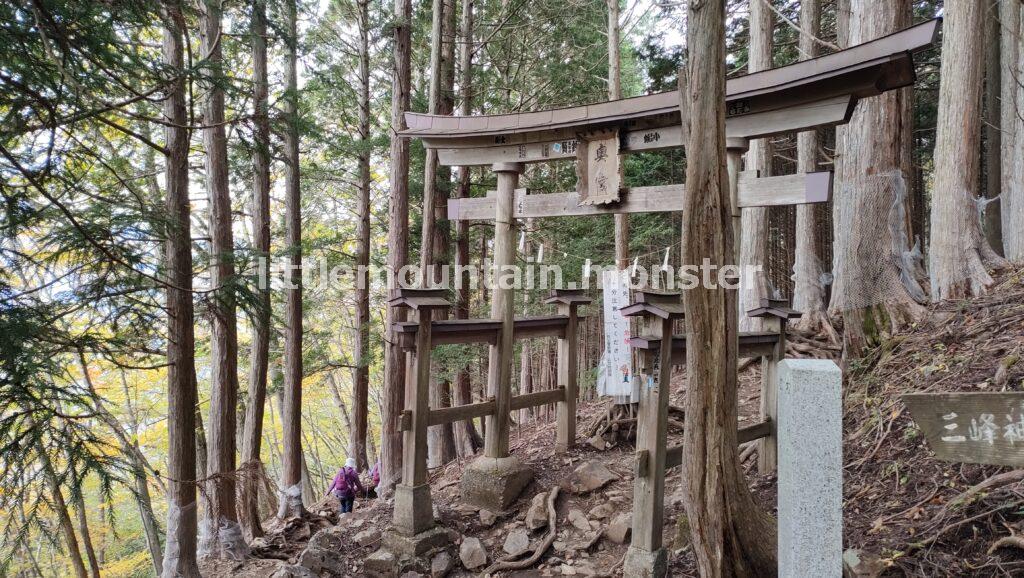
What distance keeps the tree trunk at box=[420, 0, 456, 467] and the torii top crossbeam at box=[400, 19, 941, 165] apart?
1.75m

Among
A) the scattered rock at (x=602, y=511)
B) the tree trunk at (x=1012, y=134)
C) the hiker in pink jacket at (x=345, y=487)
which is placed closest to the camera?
the scattered rock at (x=602, y=511)

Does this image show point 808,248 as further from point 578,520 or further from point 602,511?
point 578,520

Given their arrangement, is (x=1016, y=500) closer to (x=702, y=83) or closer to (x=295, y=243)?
(x=702, y=83)

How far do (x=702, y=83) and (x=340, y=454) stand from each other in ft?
88.7

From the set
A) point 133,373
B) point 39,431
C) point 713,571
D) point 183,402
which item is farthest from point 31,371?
point 133,373

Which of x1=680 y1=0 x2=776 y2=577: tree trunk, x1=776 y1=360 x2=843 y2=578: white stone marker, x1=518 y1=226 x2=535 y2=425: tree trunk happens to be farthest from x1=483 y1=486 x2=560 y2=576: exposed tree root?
x1=518 y1=226 x2=535 y2=425: tree trunk

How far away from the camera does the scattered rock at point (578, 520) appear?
544 centimetres

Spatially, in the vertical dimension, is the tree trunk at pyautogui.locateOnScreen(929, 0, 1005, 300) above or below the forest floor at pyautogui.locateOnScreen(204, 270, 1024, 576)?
above

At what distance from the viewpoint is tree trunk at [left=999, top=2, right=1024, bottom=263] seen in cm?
790

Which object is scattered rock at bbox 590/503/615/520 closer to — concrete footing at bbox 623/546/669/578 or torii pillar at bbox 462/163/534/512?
torii pillar at bbox 462/163/534/512

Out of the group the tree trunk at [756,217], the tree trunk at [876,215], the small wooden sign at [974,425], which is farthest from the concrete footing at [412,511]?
the tree trunk at [756,217]

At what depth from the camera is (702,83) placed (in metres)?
3.32

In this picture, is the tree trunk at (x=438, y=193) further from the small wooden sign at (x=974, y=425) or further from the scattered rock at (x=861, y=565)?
the small wooden sign at (x=974, y=425)

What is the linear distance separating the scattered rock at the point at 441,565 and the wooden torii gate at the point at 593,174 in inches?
12.7
